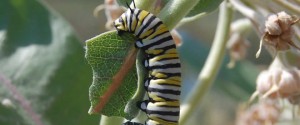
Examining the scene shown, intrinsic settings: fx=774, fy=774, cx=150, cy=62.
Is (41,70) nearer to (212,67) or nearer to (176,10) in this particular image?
(212,67)

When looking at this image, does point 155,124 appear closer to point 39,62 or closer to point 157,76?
point 157,76

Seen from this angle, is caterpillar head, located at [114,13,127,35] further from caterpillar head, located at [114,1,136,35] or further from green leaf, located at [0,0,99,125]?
green leaf, located at [0,0,99,125]

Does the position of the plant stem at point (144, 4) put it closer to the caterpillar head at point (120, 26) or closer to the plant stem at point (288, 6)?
the caterpillar head at point (120, 26)

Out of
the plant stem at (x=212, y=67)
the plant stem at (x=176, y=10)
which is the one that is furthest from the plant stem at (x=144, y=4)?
the plant stem at (x=212, y=67)

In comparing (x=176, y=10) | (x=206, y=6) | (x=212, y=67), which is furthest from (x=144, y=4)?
(x=212, y=67)

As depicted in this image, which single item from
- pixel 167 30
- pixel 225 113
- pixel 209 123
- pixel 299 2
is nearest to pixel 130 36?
pixel 167 30

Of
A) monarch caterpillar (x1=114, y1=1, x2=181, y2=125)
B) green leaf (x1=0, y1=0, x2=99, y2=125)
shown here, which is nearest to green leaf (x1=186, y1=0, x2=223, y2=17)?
monarch caterpillar (x1=114, y1=1, x2=181, y2=125)
